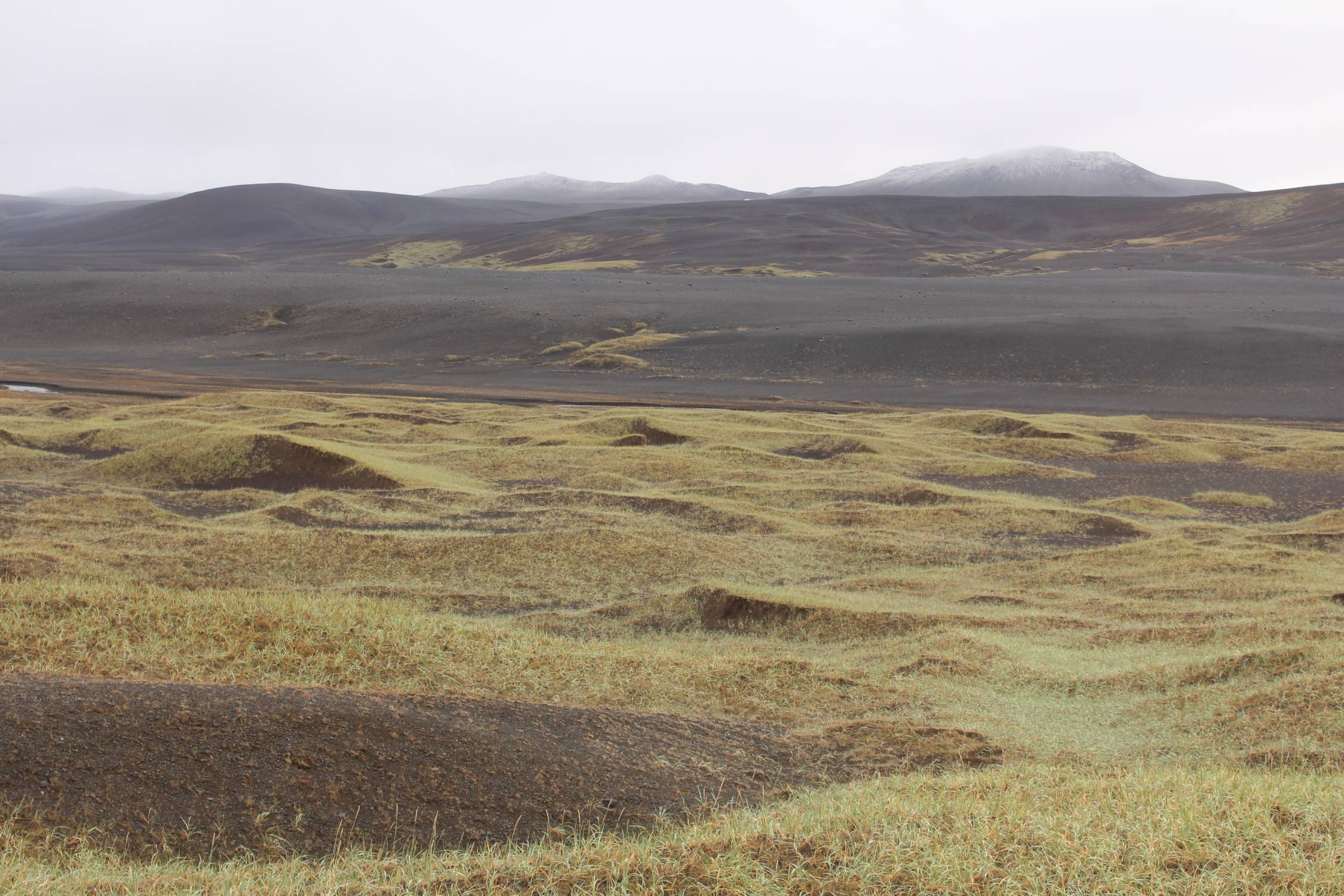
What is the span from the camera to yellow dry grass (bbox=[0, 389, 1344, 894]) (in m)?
3.97

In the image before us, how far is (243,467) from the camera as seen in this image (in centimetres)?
1916

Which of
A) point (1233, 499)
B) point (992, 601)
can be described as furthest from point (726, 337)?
point (992, 601)

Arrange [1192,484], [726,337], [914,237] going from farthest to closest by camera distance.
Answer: [914,237] < [726,337] < [1192,484]

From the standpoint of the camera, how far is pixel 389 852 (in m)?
4.57

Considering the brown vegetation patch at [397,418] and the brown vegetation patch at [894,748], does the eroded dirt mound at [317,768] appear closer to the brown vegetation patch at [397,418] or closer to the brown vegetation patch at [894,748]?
the brown vegetation patch at [894,748]

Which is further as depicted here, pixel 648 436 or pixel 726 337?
pixel 726 337

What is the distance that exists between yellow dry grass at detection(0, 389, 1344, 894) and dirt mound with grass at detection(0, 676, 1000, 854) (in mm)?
297

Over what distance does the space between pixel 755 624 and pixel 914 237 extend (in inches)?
4618

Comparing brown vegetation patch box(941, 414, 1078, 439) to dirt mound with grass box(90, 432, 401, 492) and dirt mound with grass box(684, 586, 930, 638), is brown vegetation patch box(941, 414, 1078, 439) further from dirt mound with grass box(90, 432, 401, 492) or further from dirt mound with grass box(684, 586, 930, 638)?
dirt mound with grass box(684, 586, 930, 638)

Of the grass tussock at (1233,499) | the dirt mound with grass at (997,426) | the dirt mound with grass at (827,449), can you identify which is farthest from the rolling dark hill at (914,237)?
the grass tussock at (1233,499)

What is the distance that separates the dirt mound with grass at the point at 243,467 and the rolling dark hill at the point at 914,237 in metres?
77.8

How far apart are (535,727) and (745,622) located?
524cm

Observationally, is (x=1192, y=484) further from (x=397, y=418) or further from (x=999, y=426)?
(x=397, y=418)

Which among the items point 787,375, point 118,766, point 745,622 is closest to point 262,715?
point 118,766
